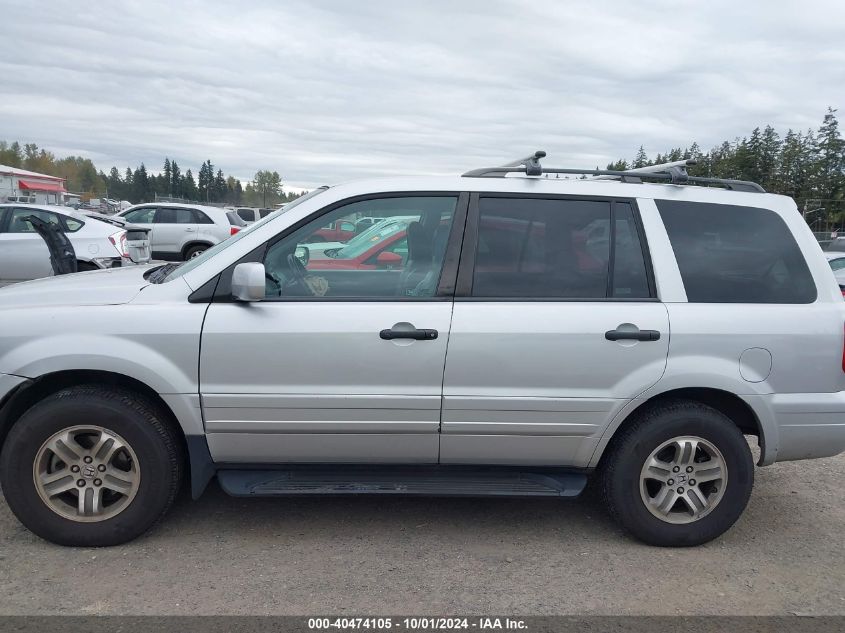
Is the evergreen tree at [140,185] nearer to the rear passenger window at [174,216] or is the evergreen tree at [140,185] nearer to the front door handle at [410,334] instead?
the rear passenger window at [174,216]

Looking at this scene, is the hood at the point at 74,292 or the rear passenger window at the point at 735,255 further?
the rear passenger window at the point at 735,255

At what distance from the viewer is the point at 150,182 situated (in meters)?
105

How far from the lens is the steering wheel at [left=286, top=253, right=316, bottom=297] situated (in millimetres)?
3445

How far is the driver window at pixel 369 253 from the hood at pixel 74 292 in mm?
750

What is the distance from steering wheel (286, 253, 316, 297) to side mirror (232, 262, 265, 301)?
27 cm

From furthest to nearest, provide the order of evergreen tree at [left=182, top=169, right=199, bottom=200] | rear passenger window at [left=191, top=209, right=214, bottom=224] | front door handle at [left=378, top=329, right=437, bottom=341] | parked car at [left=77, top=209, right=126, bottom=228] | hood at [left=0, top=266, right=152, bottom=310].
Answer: evergreen tree at [left=182, top=169, right=199, bottom=200] < rear passenger window at [left=191, top=209, right=214, bottom=224] < parked car at [left=77, top=209, right=126, bottom=228] < hood at [left=0, top=266, right=152, bottom=310] < front door handle at [left=378, top=329, right=437, bottom=341]

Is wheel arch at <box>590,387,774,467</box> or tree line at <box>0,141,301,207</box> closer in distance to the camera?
wheel arch at <box>590,387,774,467</box>

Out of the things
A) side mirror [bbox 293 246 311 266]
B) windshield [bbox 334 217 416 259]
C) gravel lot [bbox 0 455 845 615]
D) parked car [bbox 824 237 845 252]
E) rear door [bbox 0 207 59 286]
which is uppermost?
windshield [bbox 334 217 416 259]

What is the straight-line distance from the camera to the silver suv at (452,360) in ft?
10.7

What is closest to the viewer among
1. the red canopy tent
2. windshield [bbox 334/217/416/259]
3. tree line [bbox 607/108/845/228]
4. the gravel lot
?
the gravel lot

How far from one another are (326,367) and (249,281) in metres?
0.54

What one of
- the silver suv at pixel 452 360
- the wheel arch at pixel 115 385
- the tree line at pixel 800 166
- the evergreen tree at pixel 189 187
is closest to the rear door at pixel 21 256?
the silver suv at pixel 452 360

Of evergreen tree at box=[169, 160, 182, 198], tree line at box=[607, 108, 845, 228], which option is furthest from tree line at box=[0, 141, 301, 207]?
tree line at box=[607, 108, 845, 228]

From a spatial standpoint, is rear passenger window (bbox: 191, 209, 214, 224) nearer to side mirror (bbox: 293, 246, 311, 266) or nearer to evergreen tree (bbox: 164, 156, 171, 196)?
side mirror (bbox: 293, 246, 311, 266)
